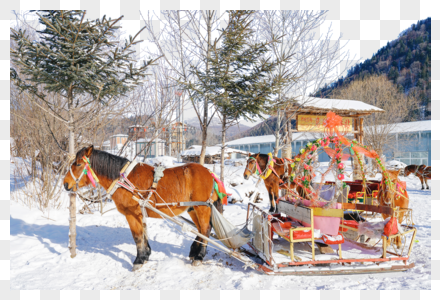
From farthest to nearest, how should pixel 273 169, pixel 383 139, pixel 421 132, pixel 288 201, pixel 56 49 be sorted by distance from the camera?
pixel 421 132 < pixel 383 139 < pixel 273 169 < pixel 288 201 < pixel 56 49

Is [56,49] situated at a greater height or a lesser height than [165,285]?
greater

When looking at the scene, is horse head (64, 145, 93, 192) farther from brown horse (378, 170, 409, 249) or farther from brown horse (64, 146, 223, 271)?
brown horse (378, 170, 409, 249)

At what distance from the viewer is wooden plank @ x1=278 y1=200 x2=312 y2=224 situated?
4.40m

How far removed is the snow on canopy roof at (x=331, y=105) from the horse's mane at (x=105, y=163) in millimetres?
7310

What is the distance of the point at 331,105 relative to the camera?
39.0 feet

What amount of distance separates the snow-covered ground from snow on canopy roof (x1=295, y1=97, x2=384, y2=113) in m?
5.56

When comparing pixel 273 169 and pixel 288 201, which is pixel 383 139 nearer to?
pixel 273 169

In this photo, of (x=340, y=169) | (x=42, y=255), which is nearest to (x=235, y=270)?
(x=340, y=169)

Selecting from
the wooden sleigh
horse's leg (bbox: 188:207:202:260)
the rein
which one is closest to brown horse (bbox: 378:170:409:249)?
the wooden sleigh

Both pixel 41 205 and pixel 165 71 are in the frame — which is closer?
pixel 41 205

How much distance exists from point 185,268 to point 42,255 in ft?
8.91

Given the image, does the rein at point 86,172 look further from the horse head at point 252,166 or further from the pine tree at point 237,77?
the horse head at point 252,166

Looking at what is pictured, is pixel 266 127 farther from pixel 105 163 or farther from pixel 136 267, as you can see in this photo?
pixel 136 267

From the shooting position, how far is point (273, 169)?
8.27 meters
